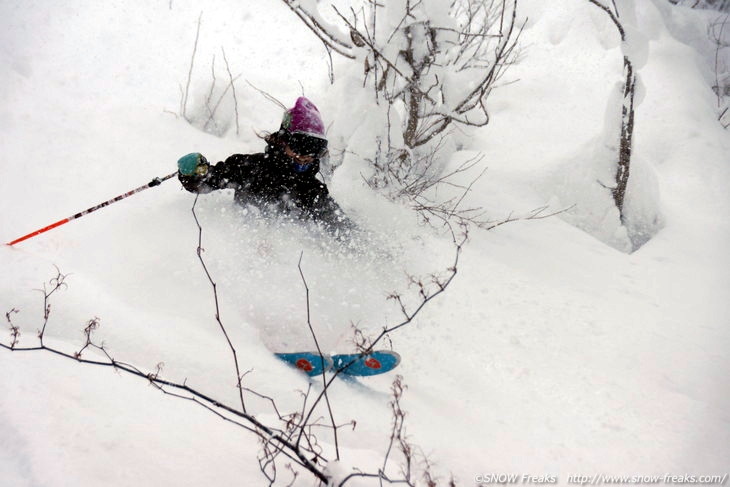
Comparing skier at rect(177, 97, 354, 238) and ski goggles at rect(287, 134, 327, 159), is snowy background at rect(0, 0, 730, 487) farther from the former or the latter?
ski goggles at rect(287, 134, 327, 159)

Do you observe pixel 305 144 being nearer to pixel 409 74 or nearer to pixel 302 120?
pixel 302 120

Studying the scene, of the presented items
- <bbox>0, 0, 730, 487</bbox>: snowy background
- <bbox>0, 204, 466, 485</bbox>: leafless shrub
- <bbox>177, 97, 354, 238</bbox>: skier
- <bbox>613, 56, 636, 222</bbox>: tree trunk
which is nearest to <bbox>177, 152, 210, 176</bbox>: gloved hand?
<bbox>177, 97, 354, 238</bbox>: skier

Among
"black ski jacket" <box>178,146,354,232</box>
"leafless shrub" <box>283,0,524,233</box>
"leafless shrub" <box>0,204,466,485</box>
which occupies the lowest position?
"leafless shrub" <box>0,204,466,485</box>

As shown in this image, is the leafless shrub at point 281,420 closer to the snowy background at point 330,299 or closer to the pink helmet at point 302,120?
the snowy background at point 330,299

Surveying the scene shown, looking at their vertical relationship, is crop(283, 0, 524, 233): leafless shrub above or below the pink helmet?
above

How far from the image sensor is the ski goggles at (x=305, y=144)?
2.89 m

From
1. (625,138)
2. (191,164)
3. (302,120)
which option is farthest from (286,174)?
(625,138)

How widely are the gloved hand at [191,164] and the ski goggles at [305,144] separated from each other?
1.97ft

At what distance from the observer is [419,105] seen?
3.78 metres

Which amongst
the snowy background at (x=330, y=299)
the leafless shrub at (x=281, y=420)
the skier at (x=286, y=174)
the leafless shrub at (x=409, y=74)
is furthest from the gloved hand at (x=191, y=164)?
the leafless shrub at (x=409, y=74)

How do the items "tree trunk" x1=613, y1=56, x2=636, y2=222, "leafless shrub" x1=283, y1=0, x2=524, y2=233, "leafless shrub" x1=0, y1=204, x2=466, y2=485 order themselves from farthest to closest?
1. "tree trunk" x1=613, y1=56, x2=636, y2=222
2. "leafless shrub" x1=283, y1=0, x2=524, y2=233
3. "leafless shrub" x1=0, y1=204, x2=466, y2=485

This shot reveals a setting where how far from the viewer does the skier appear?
2.85 meters

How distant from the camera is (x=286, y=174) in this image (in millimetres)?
3053

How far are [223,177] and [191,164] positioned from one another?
0.86 ft
